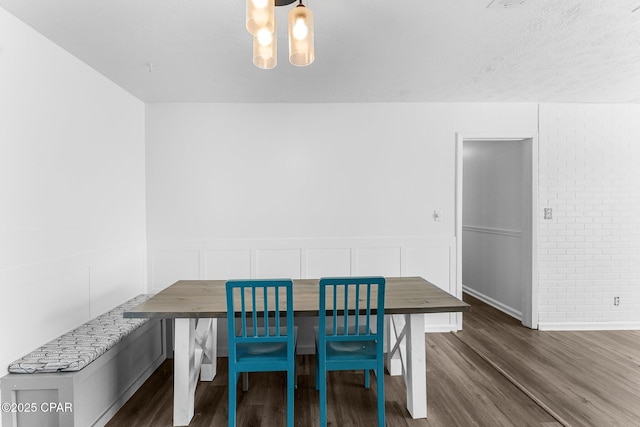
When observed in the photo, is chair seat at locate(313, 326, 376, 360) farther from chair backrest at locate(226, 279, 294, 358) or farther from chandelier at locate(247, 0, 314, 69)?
chandelier at locate(247, 0, 314, 69)

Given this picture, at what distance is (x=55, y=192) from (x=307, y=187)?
7.27 feet

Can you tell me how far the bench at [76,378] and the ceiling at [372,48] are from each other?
1946 mm

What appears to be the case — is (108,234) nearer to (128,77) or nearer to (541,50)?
(128,77)

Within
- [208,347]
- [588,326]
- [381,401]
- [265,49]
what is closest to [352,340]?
[381,401]

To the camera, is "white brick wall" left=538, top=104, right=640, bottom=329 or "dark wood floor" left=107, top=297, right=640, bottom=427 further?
"white brick wall" left=538, top=104, right=640, bottom=329

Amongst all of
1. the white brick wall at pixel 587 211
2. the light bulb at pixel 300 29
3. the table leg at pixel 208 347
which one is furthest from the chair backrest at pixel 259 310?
the white brick wall at pixel 587 211

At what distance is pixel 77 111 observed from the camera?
A: 264cm

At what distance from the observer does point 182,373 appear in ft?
7.43

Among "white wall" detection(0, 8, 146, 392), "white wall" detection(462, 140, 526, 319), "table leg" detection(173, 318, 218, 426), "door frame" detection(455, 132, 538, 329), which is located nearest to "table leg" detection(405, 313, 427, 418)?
"table leg" detection(173, 318, 218, 426)

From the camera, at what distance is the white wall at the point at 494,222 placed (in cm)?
427

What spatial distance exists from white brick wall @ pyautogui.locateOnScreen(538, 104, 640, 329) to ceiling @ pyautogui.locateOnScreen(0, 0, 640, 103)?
0.36 m

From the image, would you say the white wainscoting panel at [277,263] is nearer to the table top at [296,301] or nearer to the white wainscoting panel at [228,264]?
the white wainscoting panel at [228,264]

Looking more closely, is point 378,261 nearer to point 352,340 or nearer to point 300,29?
point 352,340

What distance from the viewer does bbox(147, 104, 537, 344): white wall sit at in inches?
150
